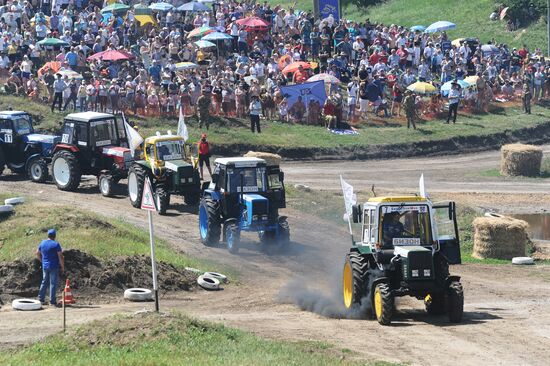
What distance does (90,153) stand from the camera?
35.6 m

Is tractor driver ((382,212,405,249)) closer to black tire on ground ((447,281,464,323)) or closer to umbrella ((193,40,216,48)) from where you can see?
black tire on ground ((447,281,464,323))

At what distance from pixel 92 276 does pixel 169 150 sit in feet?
32.3

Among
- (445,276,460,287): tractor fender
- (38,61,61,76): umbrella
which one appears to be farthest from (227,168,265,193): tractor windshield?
(38,61,61,76): umbrella

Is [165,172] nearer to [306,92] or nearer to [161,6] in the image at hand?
[306,92]

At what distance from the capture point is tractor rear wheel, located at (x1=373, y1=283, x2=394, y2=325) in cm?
2053

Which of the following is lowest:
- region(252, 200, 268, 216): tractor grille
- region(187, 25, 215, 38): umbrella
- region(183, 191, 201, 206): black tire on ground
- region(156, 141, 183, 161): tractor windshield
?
region(183, 191, 201, 206): black tire on ground

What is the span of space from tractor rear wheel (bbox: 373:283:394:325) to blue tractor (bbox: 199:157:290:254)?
8.87 m

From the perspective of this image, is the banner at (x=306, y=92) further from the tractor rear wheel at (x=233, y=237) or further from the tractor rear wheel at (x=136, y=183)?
the tractor rear wheel at (x=233, y=237)

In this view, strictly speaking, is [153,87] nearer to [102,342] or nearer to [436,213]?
[436,213]

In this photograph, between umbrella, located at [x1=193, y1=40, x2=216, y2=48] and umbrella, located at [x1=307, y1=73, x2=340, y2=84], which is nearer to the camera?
umbrella, located at [x1=307, y1=73, x2=340, y2=84]

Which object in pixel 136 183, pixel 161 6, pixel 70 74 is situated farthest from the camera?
pixel 161 6

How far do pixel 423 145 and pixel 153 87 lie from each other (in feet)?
36.8

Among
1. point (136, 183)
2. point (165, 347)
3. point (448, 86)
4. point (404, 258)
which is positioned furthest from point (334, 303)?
point (448, 86)

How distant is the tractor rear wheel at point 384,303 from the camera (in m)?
20.5
